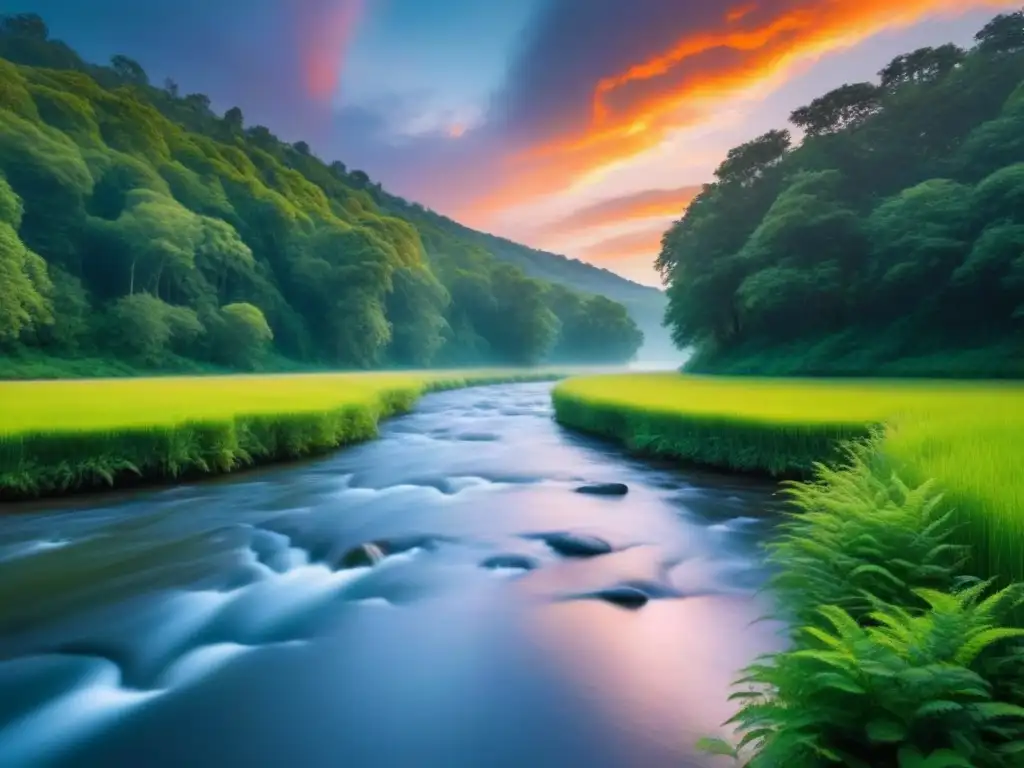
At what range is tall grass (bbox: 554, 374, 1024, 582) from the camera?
4.14 meters

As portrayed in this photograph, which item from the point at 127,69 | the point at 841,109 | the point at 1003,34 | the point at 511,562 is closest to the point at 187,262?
the point at 511,562

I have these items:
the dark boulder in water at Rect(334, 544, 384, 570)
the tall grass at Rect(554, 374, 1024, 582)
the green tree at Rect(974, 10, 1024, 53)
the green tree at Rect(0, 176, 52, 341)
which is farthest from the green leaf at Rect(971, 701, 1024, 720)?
the green tree at Rect(974, 10, 1024, 53)

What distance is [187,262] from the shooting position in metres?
52.1

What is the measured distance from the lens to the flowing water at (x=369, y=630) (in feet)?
15.1

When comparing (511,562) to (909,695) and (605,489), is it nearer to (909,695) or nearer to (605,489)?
(605,489)

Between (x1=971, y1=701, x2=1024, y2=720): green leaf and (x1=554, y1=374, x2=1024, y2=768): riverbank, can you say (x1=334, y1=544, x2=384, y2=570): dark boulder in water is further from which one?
(x1=971, y1=701, x2=1024, y2=720): green leaf

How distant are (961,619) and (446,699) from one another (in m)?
3.93

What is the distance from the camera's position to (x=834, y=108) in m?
50.8

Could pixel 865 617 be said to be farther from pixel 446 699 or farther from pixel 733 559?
pixel 733 559

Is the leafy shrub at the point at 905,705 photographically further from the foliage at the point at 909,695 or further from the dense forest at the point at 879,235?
the dense forest at the point at 879,235

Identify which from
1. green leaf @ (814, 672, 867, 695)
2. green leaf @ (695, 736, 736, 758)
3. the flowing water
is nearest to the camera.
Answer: green leaf @ (814, 672, 867, 695)

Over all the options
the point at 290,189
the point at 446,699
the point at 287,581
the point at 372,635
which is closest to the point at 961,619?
the point at 446,699

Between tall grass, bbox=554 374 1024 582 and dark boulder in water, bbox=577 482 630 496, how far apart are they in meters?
3.36

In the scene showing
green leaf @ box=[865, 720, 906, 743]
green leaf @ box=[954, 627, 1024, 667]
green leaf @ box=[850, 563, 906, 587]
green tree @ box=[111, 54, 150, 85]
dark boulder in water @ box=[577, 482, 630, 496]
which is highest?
green tree @ box=[111, 54, 150, 85]
